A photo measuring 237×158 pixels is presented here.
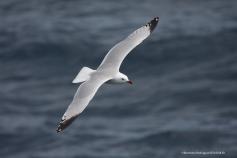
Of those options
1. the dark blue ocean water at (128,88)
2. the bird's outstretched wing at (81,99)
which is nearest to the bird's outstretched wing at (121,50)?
the bird's outstretched wing at (81,99)

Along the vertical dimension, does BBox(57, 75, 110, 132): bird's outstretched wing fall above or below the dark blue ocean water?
below

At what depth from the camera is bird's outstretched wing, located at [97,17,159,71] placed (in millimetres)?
15414

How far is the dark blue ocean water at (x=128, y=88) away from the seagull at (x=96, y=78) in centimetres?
480

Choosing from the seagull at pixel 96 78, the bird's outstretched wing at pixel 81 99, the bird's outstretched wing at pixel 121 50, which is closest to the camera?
the bird's outstretched wing at pixel 81 99

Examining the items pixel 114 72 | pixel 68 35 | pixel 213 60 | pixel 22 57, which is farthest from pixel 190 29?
pixel 114 72

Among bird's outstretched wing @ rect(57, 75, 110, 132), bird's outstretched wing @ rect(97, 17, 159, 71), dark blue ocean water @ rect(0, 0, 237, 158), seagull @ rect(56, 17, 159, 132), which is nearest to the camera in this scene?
bird's outstretched wing @ rect(57, 75, 110, 132)

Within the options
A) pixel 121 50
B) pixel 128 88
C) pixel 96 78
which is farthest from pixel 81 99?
pixel 128 88

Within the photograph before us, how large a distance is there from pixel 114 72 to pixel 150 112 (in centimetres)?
605

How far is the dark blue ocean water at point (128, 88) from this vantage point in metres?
20.2

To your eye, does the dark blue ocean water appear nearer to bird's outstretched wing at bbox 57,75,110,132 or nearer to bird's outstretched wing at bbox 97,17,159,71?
bird's outstretched wing at bbox 97,17,159,71

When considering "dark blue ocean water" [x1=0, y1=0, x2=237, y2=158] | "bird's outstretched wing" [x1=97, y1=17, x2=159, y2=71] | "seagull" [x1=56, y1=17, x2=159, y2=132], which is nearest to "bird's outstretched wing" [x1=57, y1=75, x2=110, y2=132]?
"seagull" [x1=56, y1=17, x2=159, y2=132]

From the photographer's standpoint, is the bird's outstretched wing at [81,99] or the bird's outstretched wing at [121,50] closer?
the bird's outstretched wing at [81,99]

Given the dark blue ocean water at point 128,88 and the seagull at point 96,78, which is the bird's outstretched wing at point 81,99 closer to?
the seagull at point 96,78

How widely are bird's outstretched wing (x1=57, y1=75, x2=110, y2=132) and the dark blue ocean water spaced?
580 cm
